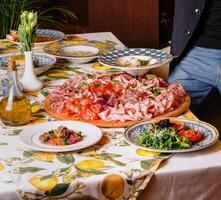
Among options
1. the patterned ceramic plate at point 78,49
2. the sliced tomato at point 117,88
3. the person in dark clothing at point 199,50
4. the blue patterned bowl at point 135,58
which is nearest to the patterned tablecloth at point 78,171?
the sliced tomato at point 117,88

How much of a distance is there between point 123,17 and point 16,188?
359 centimetres

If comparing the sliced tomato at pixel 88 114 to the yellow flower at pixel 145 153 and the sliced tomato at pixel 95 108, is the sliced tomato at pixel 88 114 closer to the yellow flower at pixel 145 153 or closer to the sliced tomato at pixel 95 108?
the sliced tomato at pixel 95 108

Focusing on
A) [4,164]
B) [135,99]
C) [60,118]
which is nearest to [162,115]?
[135,99]

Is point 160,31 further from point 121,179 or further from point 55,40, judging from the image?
point 121,179

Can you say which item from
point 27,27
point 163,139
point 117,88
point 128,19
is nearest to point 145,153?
point 163,139

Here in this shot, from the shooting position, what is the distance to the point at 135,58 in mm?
2268

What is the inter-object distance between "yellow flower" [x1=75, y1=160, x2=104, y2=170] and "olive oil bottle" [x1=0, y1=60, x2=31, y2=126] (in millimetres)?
322

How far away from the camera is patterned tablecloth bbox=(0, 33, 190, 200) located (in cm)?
130

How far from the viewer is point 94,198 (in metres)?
1.33

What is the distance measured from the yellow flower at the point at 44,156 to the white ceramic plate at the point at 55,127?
0.05 feet

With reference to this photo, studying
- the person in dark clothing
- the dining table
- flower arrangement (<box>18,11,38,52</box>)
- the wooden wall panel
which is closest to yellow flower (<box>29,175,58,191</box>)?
the dining table

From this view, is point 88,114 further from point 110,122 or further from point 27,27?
point 27,27

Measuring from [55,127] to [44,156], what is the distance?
18 cm

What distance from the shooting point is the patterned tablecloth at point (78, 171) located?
1303mm
